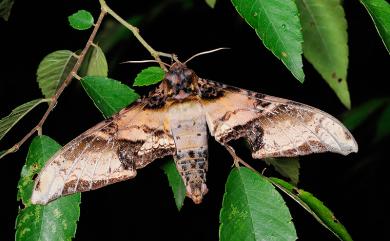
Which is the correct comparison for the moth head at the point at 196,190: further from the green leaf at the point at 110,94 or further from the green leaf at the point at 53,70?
the green leaf at the point at 53,70

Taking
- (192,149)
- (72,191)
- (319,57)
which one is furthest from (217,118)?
(319,57)

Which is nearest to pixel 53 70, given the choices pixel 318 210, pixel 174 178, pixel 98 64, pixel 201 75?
pixel 98 64

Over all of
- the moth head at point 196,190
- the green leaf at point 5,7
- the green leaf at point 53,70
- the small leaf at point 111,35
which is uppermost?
the green leaf at point 5,7

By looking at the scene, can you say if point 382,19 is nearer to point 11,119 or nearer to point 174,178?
point 174,178

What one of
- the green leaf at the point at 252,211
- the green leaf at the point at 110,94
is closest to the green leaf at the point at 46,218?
the green leaf at the point at 110,94

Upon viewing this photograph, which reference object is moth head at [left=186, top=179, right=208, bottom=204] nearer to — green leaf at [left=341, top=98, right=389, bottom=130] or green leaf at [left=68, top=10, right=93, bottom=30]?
green leaf at [left=68, top=10, right=93, bottom=30]
